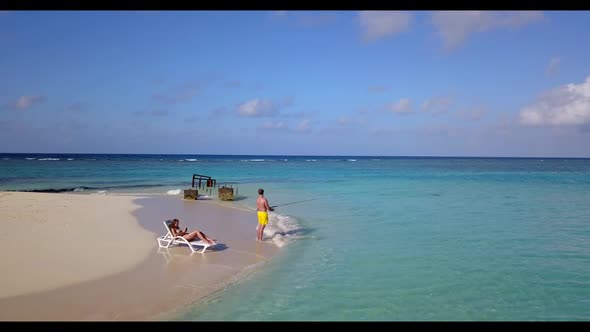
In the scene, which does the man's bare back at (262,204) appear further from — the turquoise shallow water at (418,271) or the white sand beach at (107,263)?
the turquoise shallow water at (418,271)

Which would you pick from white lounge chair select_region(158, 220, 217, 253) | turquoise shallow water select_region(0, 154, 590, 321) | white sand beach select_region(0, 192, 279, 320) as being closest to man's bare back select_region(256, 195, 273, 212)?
white sand beach select_region(0, 192, 279, 320)

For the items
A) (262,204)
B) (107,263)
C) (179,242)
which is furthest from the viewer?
(262,204)

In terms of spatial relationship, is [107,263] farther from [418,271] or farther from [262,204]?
[418,271]

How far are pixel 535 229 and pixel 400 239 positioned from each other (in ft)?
18.1

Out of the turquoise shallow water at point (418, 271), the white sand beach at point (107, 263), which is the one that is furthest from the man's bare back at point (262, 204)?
the turquoise shallow water at point (418, 271)

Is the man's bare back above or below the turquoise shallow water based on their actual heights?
above

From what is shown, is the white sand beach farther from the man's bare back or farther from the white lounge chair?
the man's bare back

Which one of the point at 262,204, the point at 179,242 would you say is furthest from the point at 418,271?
the point at 179,242

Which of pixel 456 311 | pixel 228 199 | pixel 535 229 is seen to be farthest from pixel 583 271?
pixel 228 199

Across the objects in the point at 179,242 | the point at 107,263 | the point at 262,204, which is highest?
the point at 262,204

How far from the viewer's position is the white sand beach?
22.7 feet

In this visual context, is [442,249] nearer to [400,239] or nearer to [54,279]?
[400,239]

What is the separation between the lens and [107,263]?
9.35 metres

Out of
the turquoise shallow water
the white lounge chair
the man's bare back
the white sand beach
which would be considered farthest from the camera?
the man's bare back
